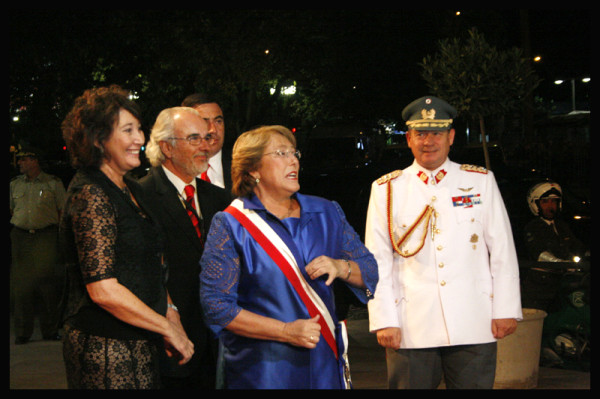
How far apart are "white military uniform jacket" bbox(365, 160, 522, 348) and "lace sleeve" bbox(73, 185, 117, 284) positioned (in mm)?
1693

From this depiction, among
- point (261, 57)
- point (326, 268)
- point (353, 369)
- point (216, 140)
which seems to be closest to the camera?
point (326, 268)

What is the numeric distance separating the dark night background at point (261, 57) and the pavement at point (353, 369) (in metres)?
6.01

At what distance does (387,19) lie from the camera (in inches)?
1067

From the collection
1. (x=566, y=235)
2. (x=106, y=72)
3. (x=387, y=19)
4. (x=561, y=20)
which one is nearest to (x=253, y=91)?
(x=387, y=19)

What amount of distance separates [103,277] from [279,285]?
72cm

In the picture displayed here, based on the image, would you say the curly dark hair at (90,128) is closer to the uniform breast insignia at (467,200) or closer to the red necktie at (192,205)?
the red necktie at (192,205)

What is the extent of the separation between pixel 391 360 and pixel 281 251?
1.50 m

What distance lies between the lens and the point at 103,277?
3125 mm

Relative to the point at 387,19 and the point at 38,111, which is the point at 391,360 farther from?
the point at 387,19

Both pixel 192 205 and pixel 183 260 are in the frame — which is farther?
pixel 192 205

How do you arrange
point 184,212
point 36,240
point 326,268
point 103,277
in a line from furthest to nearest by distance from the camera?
point 36,240 → point 184,212 → point 326,268 → point 103,277

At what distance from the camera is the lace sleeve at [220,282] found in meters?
3.27

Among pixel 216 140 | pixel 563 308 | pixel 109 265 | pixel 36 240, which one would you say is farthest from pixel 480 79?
pixel 109 265

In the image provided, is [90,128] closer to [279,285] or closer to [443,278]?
[279,285]
